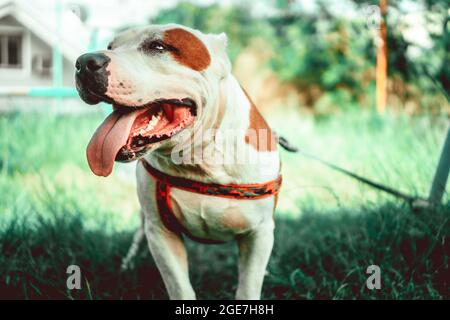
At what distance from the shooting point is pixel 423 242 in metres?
2.48

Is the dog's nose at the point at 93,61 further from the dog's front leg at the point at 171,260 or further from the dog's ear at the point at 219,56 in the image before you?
the dog's front leg at the point at 171,260

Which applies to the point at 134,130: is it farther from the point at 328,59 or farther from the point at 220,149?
the point at 328,59

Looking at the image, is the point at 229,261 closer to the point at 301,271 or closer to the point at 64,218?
the point at 301,271

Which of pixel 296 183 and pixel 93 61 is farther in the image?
pixel 296 183

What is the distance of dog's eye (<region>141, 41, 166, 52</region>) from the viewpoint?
171cm

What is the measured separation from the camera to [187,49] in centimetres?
174

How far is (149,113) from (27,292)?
1196 mm

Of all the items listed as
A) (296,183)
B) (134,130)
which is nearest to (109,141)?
(134,130)

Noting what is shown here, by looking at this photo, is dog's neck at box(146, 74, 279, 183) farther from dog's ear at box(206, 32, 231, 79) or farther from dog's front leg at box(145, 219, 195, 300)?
dog's front leg at box(145, 219, 195, 300)

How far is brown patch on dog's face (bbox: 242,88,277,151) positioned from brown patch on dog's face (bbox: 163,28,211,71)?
30 cm

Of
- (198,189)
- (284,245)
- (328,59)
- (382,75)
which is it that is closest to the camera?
(198,189)

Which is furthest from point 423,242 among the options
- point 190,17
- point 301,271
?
point 190,17

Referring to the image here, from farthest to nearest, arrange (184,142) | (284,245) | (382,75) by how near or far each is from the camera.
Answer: (382,75)
(284,245)
(184,142)

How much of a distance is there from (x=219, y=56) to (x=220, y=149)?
13.1 inches
